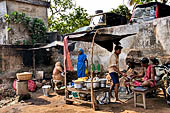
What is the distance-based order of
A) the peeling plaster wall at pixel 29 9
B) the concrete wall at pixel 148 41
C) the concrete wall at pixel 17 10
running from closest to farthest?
1. the concrete wall at pixel 148 41
2. the concrete wall at pixel 17 10
3. the peeling plaster wall at pixel 29 9

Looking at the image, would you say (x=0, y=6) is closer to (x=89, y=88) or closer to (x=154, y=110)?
(x=89, y=88)

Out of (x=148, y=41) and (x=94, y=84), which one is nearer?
(x=94, y=84)

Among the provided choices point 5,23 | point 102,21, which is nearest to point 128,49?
point 102,21

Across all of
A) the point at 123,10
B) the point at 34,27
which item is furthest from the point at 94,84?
the point at 123,10

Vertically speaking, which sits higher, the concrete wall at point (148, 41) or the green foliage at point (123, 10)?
the green foliage at point (123, 10)

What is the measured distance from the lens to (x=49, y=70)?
1112 cm

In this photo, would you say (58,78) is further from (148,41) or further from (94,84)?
(148,41)

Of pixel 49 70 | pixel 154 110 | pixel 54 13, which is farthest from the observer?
pixel 54 13

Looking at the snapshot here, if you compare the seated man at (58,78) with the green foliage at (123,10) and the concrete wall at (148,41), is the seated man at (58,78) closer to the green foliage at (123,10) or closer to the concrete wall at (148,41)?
the concrete wall at (148,41)

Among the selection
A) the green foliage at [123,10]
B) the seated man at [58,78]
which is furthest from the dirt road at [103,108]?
the green foliage at [123,10]

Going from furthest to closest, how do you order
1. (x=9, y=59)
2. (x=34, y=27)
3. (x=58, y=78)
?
(x=34, y=27)
(x=9, y=59)
(x=58, y=78)

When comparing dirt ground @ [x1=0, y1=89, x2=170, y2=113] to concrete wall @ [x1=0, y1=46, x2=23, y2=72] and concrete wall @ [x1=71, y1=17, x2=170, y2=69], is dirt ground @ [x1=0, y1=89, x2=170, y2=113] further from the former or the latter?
concrete wall @ [x1=0, y1=46, x2=23, y2=72]

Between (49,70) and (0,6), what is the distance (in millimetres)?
5345

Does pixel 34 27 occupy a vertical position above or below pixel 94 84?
above
